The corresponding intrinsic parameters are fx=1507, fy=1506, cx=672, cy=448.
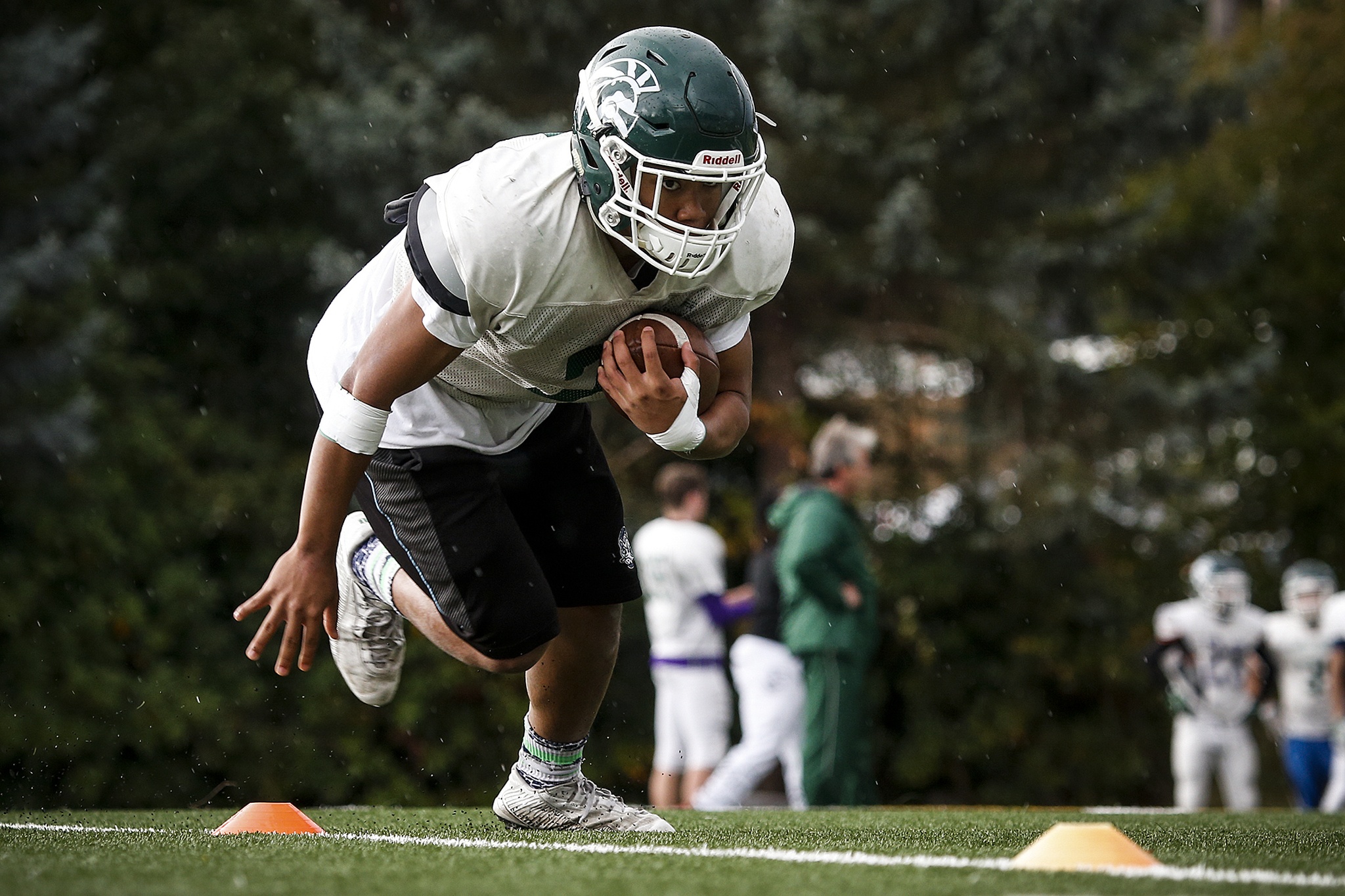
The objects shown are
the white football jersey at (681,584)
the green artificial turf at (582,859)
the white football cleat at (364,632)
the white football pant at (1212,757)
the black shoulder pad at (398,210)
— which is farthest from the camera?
the white football pant at (1212,757)

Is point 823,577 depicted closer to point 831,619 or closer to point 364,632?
point 831,619

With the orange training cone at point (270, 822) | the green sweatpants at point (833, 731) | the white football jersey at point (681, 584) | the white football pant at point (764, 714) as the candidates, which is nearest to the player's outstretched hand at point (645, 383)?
the orange training cone at point (270, 822)

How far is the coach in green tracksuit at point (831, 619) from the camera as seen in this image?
265 inches

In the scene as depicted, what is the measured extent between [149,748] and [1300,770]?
7.20 meters

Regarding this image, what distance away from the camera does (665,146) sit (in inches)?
119

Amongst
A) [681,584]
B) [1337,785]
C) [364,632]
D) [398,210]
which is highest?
[398,210]

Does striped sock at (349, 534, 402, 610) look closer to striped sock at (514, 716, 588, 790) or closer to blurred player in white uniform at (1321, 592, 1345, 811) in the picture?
striped sock at (514, 716, 588, 790)

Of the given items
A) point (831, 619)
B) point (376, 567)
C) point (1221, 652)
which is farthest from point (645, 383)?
point (1221, 652)

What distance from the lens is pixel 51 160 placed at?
11250mm

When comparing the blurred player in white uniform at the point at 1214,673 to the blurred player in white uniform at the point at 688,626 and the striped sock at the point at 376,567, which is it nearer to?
the blurred player in white uniform at the point at 688,626

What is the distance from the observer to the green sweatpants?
6.75 metres

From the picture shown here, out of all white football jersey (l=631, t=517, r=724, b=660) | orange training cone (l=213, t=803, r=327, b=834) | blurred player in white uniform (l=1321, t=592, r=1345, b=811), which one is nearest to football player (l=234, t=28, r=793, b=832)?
orange training cone (l=213, t=803, r=327, b=834)

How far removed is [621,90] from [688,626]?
4.95 metres

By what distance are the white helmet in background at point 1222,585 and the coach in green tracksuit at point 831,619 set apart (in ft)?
8.79
